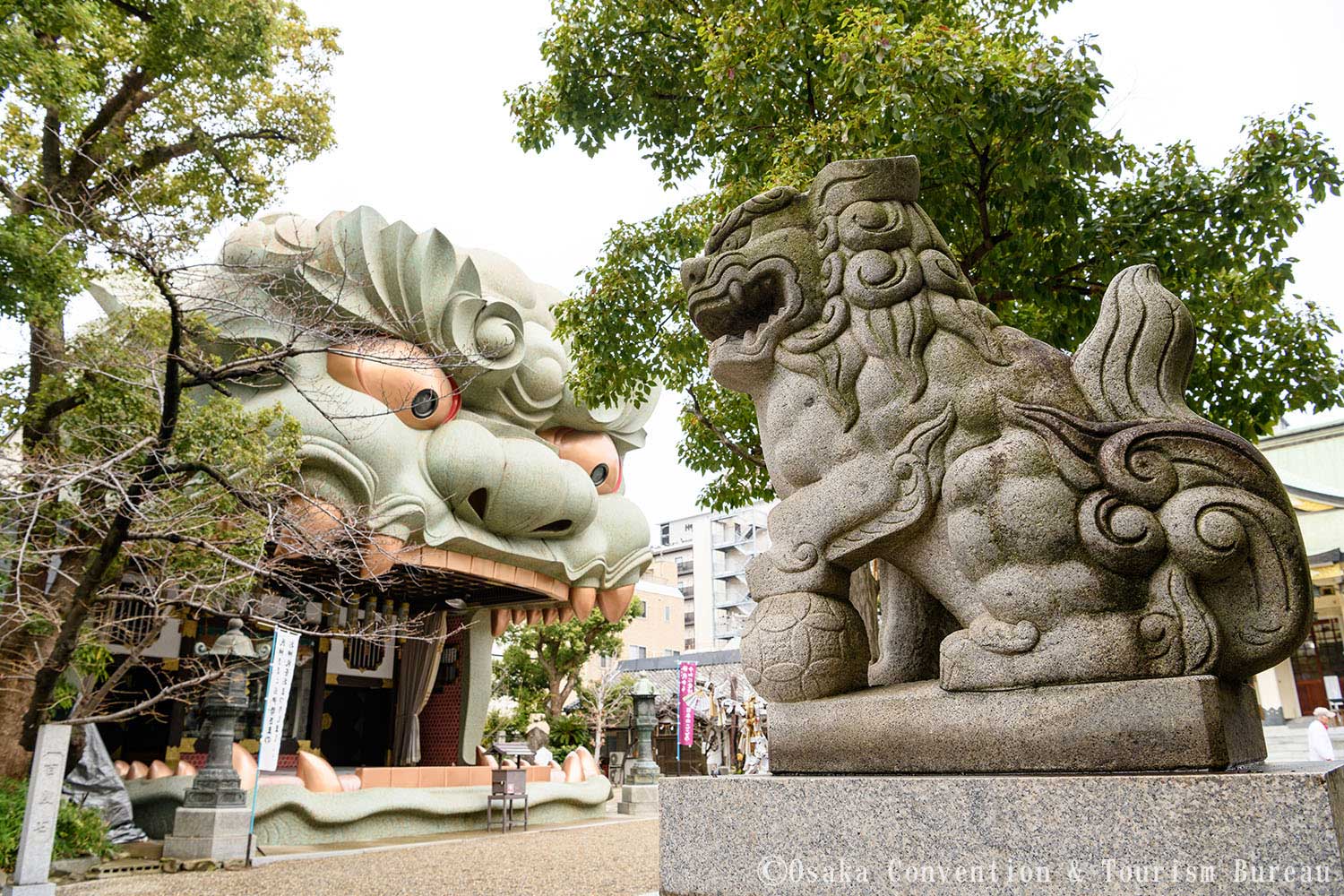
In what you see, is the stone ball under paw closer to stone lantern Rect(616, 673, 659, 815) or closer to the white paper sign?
the white paper sign

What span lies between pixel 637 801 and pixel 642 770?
586 millimetres

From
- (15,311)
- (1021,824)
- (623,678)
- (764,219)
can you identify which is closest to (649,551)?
(15,311)

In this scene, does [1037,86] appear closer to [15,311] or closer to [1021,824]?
[1021,824]

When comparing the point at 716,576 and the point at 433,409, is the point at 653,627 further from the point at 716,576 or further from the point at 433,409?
the point at 433,409

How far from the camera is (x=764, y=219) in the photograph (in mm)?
3555

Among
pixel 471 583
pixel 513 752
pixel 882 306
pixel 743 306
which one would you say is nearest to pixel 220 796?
pixel 471 583

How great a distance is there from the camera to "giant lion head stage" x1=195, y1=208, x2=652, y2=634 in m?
10.8

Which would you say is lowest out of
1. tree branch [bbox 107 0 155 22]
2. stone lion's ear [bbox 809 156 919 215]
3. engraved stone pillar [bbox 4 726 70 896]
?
engraved stone pillar [bbox 4 726 70 896]

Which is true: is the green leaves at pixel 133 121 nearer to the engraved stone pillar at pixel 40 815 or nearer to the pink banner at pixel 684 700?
the engraved stone pillar at pixel 40 815

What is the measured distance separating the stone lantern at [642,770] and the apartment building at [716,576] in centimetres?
2906

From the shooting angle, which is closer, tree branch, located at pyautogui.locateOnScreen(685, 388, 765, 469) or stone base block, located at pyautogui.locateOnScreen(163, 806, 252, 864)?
tree branch, located at pyautogui.locateOnScreen(685, 388, 765, 469)

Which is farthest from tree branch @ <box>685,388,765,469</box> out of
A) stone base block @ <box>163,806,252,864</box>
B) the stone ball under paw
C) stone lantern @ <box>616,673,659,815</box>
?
stone lantern @ <box>616,673,659,815</box>

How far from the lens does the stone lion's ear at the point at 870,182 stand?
341cm

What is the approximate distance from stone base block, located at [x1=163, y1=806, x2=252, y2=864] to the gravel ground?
382 millimetres
